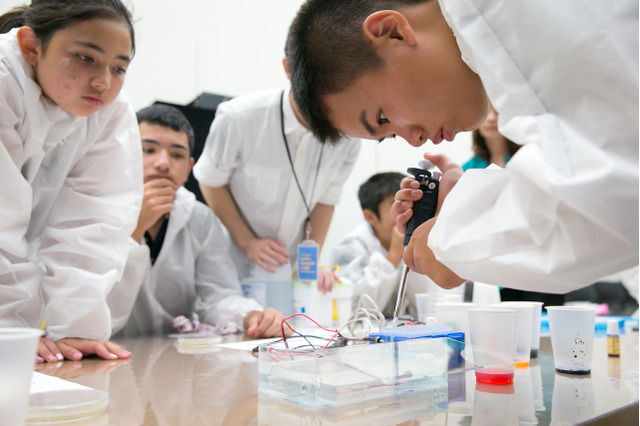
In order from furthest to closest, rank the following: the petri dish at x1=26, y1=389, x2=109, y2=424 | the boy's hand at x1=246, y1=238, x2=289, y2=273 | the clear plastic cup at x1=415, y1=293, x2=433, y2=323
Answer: the boy's hand at x1=246, y1=238, x2=289, y2=273, the clear plastic cup at x1=415, y1=293, x2=433, y2=323, the petri dish at x1=26, y1=389, x2=109, y2=424

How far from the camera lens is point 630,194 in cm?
43

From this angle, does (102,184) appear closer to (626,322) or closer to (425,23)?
(425,23)

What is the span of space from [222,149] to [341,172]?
41cm

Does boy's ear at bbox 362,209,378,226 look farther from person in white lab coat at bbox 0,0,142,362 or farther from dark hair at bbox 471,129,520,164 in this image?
person in white lab coat at bbox 0,0,142,362

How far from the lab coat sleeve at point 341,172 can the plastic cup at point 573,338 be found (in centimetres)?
103

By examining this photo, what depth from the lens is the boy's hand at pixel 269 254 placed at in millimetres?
1634

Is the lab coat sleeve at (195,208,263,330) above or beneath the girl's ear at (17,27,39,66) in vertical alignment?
beneath

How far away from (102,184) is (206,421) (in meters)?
0.78

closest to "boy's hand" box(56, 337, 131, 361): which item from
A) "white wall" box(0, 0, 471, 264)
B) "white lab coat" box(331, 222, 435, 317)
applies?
"white lab coat" box(331, 222, 435, 317)

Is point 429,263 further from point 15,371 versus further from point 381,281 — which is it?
point 381,281

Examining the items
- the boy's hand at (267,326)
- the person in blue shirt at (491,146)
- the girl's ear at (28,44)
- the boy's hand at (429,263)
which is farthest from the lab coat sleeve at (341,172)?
the boy's hand at (429,263)

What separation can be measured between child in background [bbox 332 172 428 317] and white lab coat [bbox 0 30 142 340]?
0.92m

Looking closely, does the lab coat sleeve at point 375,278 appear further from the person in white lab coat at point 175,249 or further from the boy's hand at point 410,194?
the boy's hand at point 410,194

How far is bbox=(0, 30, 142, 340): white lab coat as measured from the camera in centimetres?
101
